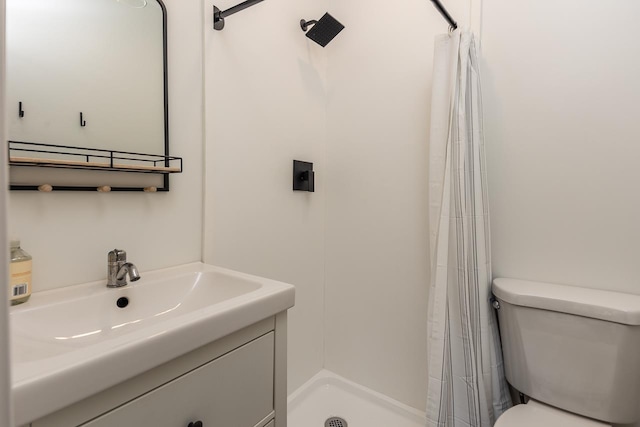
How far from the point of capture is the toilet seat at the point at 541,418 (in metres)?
0.99

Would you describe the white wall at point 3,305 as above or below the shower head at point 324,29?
below

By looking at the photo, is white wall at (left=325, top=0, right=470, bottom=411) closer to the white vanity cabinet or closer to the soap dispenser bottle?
the white vanity cabinet

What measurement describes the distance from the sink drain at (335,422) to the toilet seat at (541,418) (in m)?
0.79

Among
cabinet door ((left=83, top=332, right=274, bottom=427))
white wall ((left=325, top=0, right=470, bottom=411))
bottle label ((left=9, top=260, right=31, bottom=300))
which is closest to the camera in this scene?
cabinet door ((left=83, top=332, right=274, bottom=427))

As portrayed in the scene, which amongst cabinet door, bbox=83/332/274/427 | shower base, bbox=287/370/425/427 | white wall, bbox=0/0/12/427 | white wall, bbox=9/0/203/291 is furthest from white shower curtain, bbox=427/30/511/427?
white wall, bbox=0/0/12/427

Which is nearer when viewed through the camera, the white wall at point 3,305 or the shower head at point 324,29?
the white wall at point 3,305

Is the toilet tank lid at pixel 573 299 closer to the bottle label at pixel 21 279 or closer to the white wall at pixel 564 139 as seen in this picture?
the white wall at pixel 564 139

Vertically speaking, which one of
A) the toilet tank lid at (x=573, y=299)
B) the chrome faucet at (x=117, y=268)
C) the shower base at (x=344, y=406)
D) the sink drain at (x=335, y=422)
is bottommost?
the sink drain at (x=335, y=422)

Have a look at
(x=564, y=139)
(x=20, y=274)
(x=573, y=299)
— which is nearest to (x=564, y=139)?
(x=564, y=139)

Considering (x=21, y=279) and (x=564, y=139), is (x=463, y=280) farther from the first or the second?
(x=21, y=279)

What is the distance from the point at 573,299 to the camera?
1.05 m

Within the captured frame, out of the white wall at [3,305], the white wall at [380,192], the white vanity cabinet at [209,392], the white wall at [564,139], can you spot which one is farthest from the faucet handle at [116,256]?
the white wall at [564,139]

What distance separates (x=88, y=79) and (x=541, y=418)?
174 cm

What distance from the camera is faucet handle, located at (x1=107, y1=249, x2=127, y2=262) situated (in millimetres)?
916
